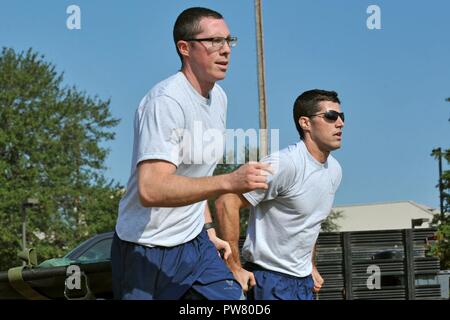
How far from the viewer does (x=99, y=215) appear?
4122 centimetres

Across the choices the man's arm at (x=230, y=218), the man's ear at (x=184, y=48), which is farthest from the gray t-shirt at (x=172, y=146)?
the man's arm at (x=230, y=218)

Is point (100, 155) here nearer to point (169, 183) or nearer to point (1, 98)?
point (1, 98)

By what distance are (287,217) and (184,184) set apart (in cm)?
200

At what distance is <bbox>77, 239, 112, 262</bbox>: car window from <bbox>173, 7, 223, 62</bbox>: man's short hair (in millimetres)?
5560

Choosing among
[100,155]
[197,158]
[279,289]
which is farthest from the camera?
[100,155]

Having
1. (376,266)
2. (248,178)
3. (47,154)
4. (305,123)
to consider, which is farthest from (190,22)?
(47,154)

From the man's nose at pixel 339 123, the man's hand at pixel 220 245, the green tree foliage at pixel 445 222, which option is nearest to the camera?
the man's hand at pixel 220 245

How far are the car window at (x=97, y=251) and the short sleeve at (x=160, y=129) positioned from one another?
5847 mm

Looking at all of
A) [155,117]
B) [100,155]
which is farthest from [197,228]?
[100,155]

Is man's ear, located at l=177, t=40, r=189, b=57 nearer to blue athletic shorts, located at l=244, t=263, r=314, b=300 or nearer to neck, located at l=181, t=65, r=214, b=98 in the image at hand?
neck, located at l=181, t=65, r=214, b=98

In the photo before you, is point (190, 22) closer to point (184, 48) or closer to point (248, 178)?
point (184, 48)

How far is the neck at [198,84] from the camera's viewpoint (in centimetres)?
398

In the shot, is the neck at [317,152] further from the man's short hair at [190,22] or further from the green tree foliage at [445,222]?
the green tree foliage at [445,222]
